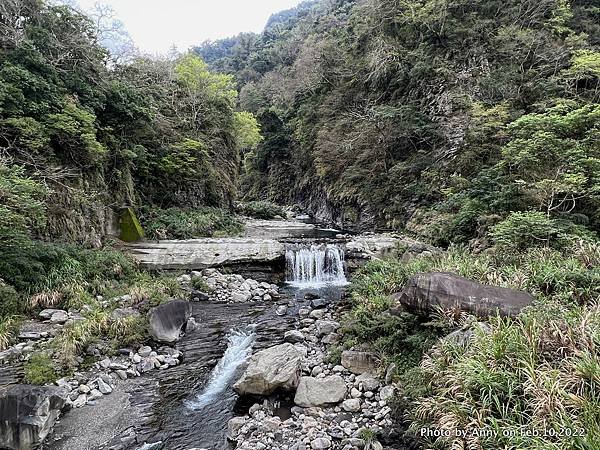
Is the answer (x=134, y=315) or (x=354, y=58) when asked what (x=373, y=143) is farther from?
(x=134, y=315)

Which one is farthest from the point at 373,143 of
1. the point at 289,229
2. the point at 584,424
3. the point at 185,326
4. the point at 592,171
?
the point at 584,424

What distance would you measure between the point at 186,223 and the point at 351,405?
1267cm

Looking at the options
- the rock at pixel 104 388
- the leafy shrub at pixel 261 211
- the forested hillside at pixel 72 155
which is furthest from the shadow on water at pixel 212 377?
the leafy shrub at pixel 261 211

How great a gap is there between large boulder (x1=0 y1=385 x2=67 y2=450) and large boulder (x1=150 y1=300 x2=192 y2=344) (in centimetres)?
311

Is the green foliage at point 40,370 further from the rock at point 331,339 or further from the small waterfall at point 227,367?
the rock at point 331,339

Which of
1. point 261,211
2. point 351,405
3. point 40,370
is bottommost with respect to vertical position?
point 351,405

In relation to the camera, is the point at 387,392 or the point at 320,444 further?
the point at 387,392

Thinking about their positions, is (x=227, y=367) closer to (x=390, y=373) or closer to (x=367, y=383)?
(x=367, y=383)

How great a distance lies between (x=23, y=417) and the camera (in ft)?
14.8

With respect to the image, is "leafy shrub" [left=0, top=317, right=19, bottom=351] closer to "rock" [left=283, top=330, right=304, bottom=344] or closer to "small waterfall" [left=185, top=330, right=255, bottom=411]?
"small waterfall" [left=185, top=330, right=255, bottom=411]

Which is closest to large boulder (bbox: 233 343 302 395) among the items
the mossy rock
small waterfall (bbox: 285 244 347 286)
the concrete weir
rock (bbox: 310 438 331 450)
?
rock (bbox: 310 438 331 450)

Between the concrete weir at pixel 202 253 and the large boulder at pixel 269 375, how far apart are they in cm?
696

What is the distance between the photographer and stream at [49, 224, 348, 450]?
5.08 m

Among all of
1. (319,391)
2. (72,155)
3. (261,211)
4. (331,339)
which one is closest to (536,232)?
(331,339)
